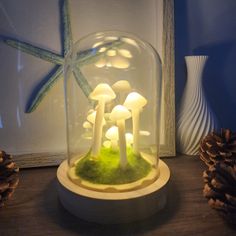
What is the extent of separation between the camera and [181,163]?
2.14 feet

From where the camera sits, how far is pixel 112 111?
0.47 m

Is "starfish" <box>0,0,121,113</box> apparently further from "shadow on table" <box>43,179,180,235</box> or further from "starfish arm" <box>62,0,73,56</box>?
"shadow on table" <box>43,179,180,235</box>

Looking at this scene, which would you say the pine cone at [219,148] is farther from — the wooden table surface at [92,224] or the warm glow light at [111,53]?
the warm glow light at [111,53]

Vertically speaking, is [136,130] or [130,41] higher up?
[130,41]

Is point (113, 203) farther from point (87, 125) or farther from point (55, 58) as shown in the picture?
point (55, 58)

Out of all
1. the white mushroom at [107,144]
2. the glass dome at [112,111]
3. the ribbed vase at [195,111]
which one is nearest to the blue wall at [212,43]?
the ribbed vase at [195,111]

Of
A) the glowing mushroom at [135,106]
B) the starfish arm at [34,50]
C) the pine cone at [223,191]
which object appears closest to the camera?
the pine cone at [223,191]

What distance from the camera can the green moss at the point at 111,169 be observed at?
0.46m

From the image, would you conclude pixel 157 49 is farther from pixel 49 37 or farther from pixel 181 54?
pixel 49 37

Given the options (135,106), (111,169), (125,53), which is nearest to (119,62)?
(125,53)

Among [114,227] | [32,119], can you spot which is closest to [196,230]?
[114,227]

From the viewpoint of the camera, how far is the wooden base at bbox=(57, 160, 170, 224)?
41 centimetres

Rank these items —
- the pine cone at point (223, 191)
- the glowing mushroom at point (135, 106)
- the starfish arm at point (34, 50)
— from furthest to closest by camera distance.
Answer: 1. the starfish arm at point (34, 50)
2. the glowing mushroom at point (135, 106)
3. the pine cone at point (223, 191)

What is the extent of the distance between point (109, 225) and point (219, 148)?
0.97 feet
